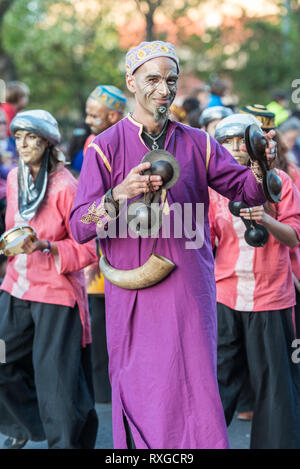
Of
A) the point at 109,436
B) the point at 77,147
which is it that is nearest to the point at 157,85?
the point at 109,436

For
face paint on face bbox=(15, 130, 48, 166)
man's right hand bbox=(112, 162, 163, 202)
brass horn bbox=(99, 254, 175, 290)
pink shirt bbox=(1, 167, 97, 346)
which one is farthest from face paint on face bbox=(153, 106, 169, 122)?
face paint on face bbox=(15, 130, 48, 166)

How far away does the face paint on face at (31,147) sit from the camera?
4.48 metres

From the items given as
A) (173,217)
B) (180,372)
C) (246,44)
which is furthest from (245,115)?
(246,44)

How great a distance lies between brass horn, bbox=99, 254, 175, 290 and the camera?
3.17 meters

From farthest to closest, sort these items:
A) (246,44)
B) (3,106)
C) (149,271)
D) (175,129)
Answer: (246,44) < (3,106) < (175,129) < (149,271)

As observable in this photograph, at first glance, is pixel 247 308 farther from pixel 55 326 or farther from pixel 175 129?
pixel 175 129

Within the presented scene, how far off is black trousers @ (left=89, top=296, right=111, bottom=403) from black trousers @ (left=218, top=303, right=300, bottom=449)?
1.83 meters

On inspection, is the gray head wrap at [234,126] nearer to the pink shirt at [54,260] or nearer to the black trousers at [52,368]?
the pink shirt at [54,260]

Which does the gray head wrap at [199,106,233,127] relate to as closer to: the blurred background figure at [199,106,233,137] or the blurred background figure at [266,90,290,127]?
the blurred background figure at [199,106,233,137]

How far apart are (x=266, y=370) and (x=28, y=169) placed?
6.09ft

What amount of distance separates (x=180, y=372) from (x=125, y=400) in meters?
0.32

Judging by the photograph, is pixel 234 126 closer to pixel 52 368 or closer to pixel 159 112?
pixel 159 112

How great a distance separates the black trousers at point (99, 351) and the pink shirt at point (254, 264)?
6.00ft

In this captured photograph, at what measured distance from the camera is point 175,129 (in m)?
3.37
